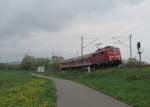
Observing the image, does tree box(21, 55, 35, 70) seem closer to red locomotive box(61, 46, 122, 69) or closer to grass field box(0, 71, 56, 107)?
red locomotive box(61, 46, 122, 69)

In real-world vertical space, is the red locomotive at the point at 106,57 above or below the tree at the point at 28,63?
below

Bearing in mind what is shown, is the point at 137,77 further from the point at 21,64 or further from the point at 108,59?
the point at 21,64

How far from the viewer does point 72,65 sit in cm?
8538

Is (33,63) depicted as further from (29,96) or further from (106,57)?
(29,96)

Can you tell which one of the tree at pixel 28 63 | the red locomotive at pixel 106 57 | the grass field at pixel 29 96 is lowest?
the grass field at pixel 29 96

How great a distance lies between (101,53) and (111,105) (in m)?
39.8

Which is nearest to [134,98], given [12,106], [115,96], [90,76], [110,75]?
[115,96]

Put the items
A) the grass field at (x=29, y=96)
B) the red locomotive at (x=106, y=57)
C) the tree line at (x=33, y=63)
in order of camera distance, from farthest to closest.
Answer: the tree line at (x=33, y=63) → the red locomotive at (x=106, y=57) → the grass field at (x=29, y=96)

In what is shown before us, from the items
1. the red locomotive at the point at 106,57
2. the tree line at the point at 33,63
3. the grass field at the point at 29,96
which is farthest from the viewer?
the tree line at the point at 33,63

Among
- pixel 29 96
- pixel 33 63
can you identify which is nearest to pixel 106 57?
pixel 29 96

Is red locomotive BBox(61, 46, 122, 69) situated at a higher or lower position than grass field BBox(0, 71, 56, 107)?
higher

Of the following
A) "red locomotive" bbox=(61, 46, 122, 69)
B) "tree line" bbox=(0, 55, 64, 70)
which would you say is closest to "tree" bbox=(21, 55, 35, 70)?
"tree line" bbox=(0, 55, 64, 70)

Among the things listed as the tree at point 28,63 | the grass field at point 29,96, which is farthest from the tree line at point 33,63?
the grass field at point 29,96

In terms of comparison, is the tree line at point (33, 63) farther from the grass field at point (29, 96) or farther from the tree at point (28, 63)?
the grass field at point (29, 96)
